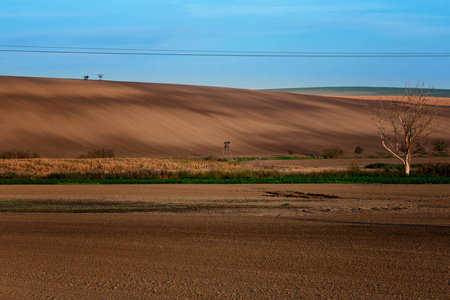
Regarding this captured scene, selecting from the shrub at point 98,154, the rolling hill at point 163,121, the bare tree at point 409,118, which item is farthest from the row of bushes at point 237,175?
the rolling hill at point 163,121

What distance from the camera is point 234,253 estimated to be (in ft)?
33.2

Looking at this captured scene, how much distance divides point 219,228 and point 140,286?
5202mm

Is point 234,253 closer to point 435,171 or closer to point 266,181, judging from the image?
point 266,181

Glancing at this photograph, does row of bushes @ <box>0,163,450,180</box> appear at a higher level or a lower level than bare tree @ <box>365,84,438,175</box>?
lower

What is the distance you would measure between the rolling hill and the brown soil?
5322cm

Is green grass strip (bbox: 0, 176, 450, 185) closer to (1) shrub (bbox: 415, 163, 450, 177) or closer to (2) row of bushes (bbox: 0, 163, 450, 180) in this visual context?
(2) row of bushes (bbox: 0, 163, 450, 180)

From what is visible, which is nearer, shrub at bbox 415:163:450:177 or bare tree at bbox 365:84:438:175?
shrub at bbox 415:163:450:177

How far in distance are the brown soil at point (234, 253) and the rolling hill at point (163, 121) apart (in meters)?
53.2

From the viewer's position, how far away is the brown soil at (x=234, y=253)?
7781 millimetres

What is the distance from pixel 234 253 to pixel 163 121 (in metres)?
76.3

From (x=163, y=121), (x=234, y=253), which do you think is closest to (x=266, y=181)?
(x=234, y=253)

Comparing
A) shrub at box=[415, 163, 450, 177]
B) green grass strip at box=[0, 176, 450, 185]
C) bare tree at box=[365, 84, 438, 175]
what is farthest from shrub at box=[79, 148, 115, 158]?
shrub at box=[415, 163, 450, 177]

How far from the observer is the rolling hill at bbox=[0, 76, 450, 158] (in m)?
72.2

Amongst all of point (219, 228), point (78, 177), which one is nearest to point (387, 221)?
point (219, 228)
